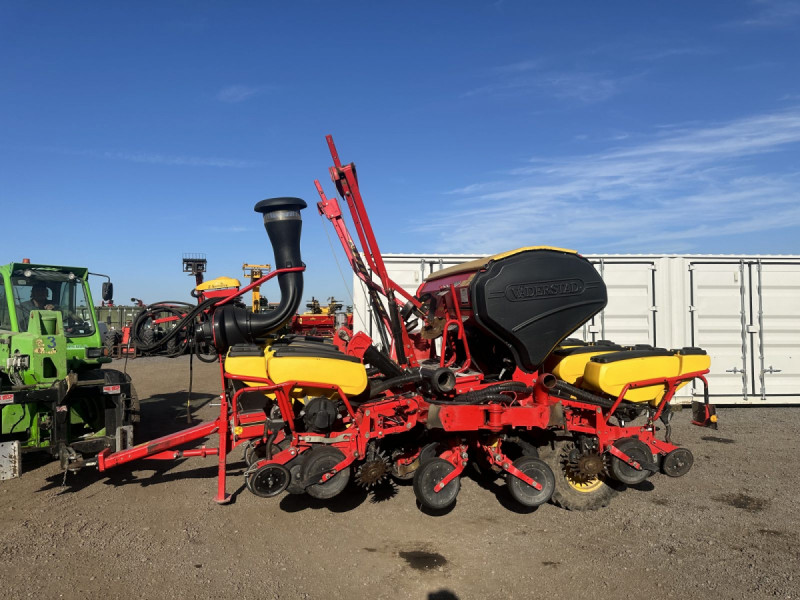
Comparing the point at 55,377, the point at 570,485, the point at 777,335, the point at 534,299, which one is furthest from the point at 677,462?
the point at 55,377

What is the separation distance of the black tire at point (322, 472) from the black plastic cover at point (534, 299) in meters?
1.67

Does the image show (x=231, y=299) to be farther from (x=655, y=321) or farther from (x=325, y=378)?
(x=655, y=321)

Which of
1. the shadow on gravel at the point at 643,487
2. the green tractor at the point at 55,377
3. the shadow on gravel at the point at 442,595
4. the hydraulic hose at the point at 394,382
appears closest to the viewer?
the shadow on gravel at the point at 442,595

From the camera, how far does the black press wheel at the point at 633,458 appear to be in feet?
16.8

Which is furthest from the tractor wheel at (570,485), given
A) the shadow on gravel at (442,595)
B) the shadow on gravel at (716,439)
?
the shadow on gravel at (716,439)

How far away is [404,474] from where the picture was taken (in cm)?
529

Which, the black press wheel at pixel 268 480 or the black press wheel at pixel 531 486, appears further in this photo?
the black press wheel at pixel 531 486

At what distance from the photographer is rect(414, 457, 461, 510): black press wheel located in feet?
15.3

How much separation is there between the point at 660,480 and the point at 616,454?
1.22 m

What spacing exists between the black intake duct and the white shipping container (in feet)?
18.0

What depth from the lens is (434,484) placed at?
4.71m

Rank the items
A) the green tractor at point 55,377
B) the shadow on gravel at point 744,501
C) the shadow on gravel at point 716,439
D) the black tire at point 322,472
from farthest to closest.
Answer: the shadow on gravel at point 716,439
the green tractor at point 55,377
the shadow on gravel at point 744,501
the black tire at point 322,472

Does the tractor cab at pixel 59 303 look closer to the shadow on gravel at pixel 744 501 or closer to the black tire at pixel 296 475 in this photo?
the black tire at pixel 296 475

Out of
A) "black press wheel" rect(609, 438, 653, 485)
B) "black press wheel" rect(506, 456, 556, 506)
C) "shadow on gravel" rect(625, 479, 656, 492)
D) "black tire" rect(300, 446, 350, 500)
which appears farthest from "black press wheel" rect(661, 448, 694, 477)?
"black tire" rect(300, 446, 350, 500)
